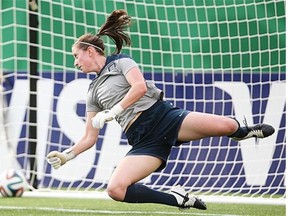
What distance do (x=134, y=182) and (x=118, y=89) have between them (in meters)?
0.70

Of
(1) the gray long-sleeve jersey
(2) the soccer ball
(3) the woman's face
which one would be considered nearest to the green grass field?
(2) the soccer ball

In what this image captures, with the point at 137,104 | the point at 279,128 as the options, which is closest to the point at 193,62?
the point at 279,128

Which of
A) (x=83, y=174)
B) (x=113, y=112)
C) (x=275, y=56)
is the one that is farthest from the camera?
(x=83, y=174)

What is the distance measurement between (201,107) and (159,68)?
2.18 feet

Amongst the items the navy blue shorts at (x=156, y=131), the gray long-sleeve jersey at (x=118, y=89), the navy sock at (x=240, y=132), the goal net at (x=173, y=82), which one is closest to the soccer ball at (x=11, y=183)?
the goal net at (x=173, y=82)

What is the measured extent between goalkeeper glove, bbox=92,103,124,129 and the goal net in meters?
4.06

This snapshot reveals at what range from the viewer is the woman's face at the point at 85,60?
6.81m

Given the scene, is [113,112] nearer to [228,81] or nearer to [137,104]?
[137,104]

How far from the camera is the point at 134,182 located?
657 centimetres

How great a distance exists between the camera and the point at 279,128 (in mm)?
10422

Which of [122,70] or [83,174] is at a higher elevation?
[122,70]

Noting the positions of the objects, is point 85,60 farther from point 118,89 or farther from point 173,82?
point 173,82

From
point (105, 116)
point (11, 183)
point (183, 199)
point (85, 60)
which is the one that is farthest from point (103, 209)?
point (105, 116)

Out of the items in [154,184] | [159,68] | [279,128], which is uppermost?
[159,68]
